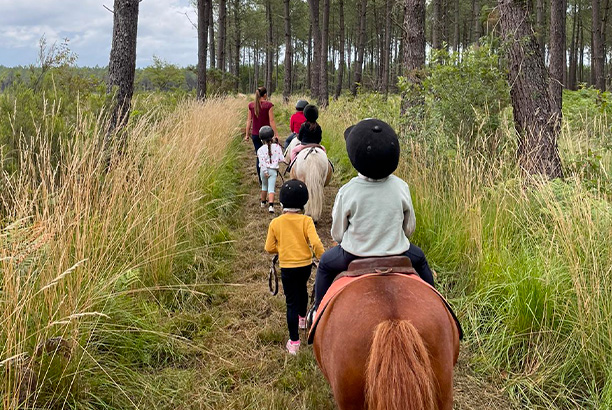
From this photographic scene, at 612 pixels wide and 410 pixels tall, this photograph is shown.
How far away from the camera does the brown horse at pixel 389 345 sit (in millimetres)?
1478

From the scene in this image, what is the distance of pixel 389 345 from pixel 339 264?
2.68 feet

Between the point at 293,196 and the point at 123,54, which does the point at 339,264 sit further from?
the point at 123,54

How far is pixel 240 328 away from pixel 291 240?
0.94m

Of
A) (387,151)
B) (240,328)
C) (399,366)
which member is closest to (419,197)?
(240,328)

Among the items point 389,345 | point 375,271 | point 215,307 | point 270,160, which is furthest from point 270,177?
point 389,345

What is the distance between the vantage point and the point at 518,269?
3.19 m

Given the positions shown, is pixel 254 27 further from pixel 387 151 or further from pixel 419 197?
pixel 387 151

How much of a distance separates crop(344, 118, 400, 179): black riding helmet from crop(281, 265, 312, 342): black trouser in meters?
1.40

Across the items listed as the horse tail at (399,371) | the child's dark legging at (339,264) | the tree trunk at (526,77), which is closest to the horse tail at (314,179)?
the tree trunk at (526,77)

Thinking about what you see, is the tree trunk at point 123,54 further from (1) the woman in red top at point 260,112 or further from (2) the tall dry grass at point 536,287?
(2) the tall dry grass at point 536,287

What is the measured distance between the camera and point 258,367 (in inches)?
122

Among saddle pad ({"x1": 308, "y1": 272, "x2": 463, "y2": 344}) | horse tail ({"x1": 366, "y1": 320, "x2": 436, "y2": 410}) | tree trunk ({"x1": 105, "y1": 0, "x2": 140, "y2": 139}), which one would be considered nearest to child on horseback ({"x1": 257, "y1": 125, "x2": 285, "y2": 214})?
tree trunk ({"x1": 105, "y1": 0, "x2": 140, "y2": 139})

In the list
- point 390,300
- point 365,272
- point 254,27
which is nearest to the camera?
point 390,300

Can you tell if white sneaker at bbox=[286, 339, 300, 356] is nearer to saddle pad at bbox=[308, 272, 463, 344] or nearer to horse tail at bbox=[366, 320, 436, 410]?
saddle pad at bbox=[308, 272, 463, 344]
